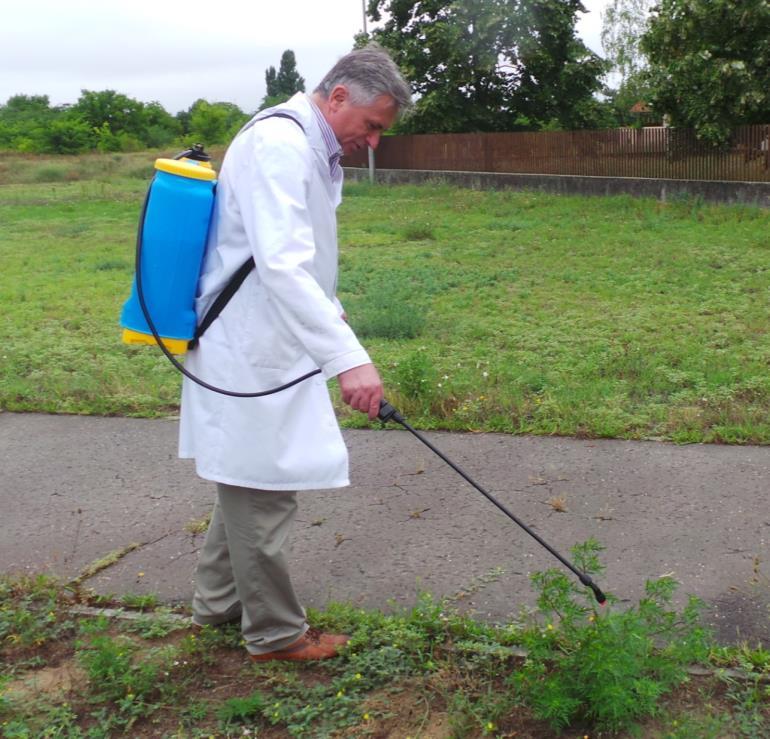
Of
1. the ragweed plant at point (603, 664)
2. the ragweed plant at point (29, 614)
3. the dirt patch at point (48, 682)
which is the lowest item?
the dirt patch at point (48, 682)

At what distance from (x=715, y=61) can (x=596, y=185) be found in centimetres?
368

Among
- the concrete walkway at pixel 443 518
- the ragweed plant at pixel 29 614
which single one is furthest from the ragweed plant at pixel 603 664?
the ragweed plant at pixel 29 614

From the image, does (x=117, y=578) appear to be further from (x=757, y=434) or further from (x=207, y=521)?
A: (x=757, y=434)

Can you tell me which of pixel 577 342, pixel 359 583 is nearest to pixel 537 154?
pixel 577 342

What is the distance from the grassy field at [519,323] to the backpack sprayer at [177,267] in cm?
265

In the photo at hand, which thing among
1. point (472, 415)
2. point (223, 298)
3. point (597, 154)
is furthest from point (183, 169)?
point (597, 154)

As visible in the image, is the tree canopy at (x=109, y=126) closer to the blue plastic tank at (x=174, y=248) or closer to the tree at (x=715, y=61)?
the tree at (x=715, y=61)

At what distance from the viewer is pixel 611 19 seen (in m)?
46.4

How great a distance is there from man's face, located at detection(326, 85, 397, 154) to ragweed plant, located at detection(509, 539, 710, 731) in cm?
138

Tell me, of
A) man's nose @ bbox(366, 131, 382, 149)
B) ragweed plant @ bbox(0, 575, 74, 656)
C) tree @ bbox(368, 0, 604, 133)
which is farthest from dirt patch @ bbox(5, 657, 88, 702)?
tree @ bbox(368, 0, 604, 133)

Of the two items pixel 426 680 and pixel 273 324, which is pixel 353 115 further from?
pixel 426 680

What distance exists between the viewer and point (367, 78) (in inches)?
111

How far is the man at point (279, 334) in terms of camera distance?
2.69 metres

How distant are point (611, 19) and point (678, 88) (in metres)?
31.4
